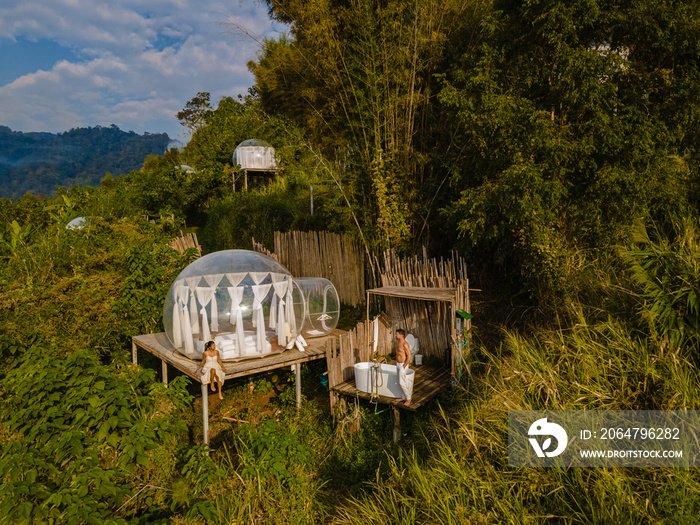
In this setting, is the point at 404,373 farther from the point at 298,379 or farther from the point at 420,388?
the point at 298,379

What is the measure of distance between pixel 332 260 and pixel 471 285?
320 cm

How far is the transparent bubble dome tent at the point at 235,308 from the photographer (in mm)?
6375

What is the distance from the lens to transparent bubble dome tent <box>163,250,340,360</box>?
20.9 ft

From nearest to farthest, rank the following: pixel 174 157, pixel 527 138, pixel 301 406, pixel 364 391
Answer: pixel 527 138
pixel 364 391
pixel 301 406
pixel 174 157

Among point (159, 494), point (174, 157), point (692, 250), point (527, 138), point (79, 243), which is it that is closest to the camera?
point (692, 250)

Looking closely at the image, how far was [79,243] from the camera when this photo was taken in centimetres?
952

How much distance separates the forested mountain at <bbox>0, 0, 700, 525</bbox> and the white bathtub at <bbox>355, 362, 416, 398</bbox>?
1.22 ft

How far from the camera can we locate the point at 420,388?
5789 mm

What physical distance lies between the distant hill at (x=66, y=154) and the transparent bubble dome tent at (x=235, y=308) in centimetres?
9713

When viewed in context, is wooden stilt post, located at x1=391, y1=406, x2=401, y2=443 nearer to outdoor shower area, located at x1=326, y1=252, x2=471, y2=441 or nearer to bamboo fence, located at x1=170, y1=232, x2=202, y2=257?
outdoor shower area, located at x1=326, y1=252, x2=471, y2=441

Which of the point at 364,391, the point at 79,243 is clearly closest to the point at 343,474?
the point at 364,391

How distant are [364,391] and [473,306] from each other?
2.27 m

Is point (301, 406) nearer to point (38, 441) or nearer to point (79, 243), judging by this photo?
point (38, 441)
